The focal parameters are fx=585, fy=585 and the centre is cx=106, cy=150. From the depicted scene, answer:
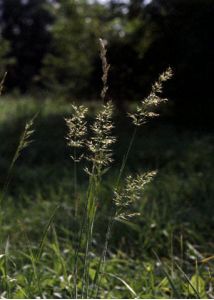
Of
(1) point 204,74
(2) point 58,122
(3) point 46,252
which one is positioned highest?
(1) point 204,74

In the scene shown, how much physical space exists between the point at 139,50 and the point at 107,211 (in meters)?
6.33

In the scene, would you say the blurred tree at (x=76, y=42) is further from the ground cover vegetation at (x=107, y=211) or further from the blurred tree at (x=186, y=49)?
the ground cover vegetation at (x=107, y=211)

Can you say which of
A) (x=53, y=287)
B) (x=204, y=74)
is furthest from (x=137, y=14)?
(x=53, y=287)

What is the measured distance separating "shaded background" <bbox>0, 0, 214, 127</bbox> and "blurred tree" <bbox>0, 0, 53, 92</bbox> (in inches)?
579

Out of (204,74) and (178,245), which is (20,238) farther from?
(204,74)

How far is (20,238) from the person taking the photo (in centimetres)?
409

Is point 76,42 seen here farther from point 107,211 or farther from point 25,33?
point 25,33

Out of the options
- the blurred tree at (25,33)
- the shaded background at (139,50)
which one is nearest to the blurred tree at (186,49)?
the shaded background at (139,50)

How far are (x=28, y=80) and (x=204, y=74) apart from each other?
1917 centimetres

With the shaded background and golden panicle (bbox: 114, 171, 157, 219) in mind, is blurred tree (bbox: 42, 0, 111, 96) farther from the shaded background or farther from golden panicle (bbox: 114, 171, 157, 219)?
golden panicle (bbox: 114, 171, 157, 219)

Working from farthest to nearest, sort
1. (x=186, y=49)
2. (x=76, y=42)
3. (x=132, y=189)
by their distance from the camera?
(x=76, y=42), (x=186, y=49), (x=132, y=189)

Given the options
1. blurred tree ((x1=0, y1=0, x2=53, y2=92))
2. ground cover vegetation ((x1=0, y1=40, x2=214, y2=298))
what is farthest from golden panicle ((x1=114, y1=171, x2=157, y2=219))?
blurred tree ((x1=0, y1=0, x2=53, y2=92))

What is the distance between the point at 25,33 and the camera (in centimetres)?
2997

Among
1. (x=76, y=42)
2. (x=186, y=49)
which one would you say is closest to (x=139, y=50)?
(x=186, y=49)
